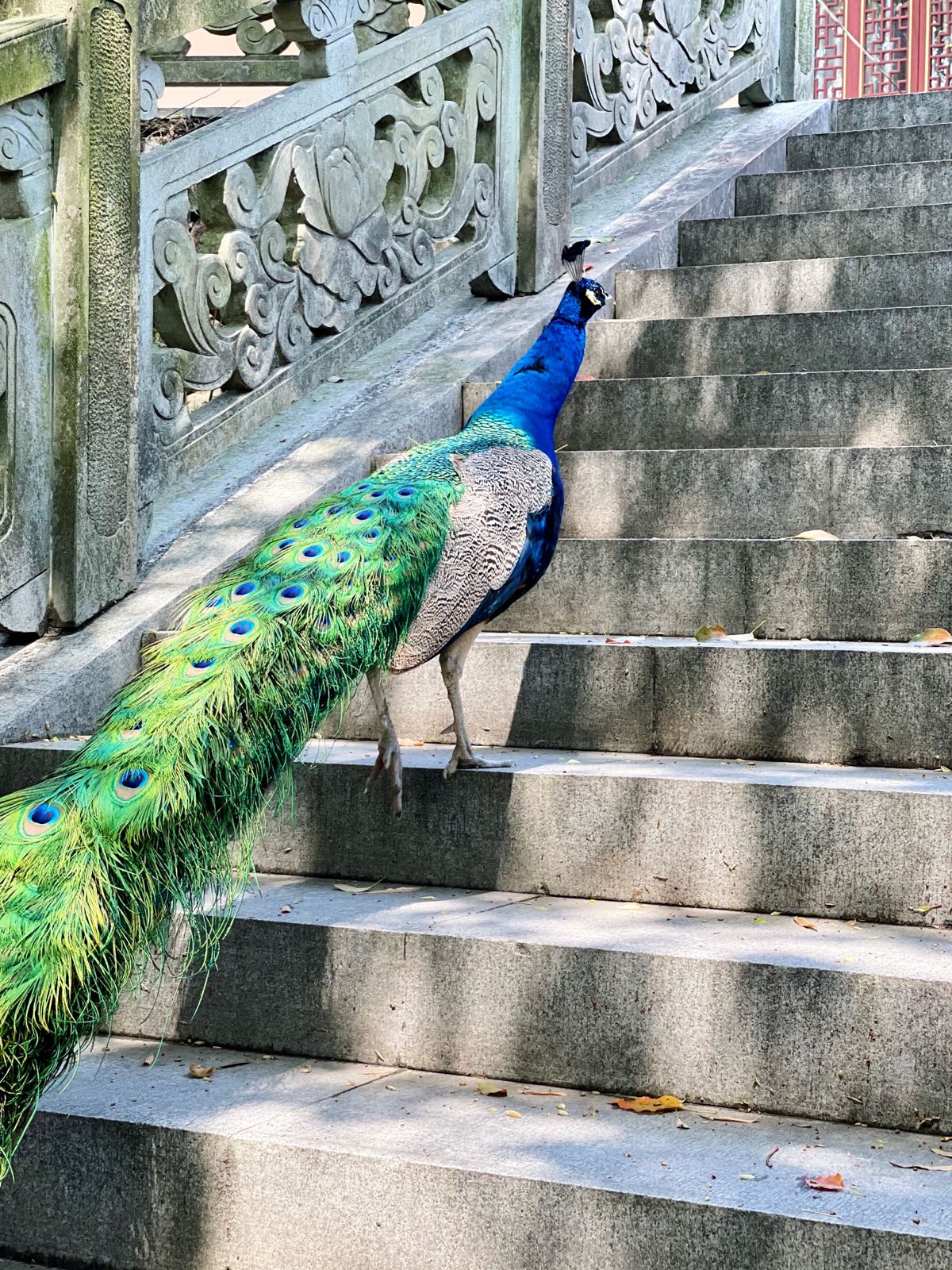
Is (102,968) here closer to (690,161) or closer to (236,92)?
(690,161)

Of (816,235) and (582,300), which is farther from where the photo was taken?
(816,235)

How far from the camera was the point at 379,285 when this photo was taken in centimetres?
573

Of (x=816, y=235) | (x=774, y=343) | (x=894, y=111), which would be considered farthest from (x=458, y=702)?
(x=894, y=111)

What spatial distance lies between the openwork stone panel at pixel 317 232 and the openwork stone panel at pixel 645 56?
108 centimetres

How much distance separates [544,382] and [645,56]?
4.25 m

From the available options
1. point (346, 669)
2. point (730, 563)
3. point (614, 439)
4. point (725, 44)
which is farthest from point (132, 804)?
point (725, 44)

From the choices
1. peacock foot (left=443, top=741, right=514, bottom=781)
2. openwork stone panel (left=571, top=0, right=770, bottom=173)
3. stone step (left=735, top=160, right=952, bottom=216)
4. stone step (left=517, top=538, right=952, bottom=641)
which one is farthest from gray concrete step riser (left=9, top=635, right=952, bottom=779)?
openwork stone panel (left=571, top=0, right=770, bottom=173)

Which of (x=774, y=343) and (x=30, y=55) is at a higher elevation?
(x=30, y=55)

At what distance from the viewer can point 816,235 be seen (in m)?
6.55

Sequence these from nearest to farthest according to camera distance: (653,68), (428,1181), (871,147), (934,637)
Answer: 1. (428,1181)
2. (934,637)
3. (871,147)
4. (653,68)

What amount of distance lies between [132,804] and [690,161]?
607 cm

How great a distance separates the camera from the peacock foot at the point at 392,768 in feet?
11.3

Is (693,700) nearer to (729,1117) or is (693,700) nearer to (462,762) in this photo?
(462,762)

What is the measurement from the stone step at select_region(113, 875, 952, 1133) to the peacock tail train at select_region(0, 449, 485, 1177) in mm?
196
